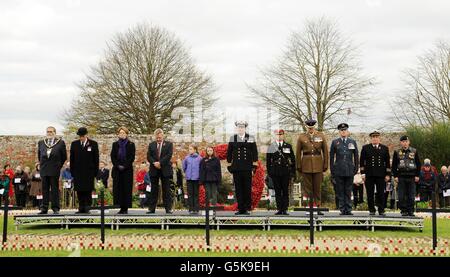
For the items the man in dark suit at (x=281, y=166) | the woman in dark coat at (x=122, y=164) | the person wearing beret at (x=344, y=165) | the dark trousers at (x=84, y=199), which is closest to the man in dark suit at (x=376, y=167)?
the person wearing beret at (x=344, y=165)

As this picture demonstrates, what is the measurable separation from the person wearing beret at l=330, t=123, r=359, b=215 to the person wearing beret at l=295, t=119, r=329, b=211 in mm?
327

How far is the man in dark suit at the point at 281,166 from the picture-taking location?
46.6ft

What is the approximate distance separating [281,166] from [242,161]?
797 mm

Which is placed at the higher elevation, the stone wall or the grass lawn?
the stone wall

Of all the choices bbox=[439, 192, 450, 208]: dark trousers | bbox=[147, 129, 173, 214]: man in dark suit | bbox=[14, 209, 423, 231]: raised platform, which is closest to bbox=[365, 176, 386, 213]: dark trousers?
bbox=[14, 209, 423, 231]: raised platform

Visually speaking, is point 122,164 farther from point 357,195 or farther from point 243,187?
point 357,195

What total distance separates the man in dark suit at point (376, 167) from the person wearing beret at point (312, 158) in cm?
91

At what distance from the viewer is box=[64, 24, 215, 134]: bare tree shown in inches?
1453

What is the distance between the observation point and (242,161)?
14.2 m

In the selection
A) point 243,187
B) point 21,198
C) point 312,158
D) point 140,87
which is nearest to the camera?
point 312,158

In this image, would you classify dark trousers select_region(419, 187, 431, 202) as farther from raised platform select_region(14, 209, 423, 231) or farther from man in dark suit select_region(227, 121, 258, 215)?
man in dark suit select_region(227, 121, 258, 215)

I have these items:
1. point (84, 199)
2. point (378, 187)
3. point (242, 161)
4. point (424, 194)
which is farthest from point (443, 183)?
point (84, 199)
